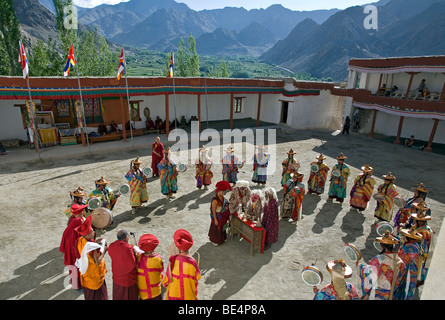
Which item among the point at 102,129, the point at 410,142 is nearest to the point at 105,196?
the point at 102,129

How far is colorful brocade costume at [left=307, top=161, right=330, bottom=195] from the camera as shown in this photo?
9758 millimetres

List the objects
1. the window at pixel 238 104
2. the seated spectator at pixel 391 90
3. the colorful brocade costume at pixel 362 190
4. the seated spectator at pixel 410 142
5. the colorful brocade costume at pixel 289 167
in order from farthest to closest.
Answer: the window at pixel 238 104, the seated spectator at pixel 391 90, the seated spectator at pixel 410 142, the colorful brocade costume at pixel 289 167, the colorful brocade costume at pixel 362 190

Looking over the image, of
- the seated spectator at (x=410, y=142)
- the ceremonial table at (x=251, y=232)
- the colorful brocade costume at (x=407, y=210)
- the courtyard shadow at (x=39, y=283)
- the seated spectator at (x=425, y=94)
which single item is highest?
the seated spectator at (x=425, y=94)

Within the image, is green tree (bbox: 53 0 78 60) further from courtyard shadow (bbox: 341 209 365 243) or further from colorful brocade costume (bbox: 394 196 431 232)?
colorful brocade costume (bbox: 394 196 431 232)

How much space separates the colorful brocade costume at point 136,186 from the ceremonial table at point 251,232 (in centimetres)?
306

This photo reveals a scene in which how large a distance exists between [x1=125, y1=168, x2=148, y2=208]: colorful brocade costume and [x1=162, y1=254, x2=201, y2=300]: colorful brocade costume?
4.47 metres

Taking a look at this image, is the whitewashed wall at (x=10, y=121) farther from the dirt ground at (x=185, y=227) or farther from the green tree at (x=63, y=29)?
the green tree at (x=63, y=29)

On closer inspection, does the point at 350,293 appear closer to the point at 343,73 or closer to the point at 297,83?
the point at 297,83

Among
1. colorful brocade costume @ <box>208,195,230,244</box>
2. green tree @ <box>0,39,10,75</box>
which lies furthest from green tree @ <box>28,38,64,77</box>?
colorful brocade costume @ <box>208,195,230,244</box>

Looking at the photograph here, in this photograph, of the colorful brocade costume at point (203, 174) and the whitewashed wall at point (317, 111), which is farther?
the whitewashed wall at point (317, 111)

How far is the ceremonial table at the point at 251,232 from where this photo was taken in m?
6.58

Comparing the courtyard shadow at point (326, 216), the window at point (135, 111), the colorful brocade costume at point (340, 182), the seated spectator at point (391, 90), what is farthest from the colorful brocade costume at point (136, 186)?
the seated spectator at point (391, 90)

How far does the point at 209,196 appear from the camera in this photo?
9.98 m
